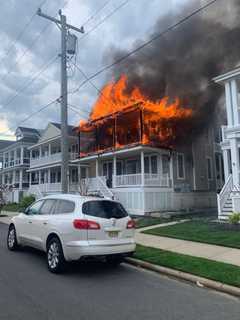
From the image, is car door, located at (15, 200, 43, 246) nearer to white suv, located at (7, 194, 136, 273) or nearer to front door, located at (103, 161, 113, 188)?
white suv, located at (7, 194, 136, 273)

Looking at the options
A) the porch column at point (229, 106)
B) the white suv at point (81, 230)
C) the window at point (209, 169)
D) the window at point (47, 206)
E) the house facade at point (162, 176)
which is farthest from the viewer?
the window at point (209, 169)

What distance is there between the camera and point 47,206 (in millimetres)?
8391

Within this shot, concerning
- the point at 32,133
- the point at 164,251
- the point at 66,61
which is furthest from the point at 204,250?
the point at 32,133

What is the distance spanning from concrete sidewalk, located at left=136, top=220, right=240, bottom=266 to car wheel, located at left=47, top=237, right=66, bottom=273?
378 cm

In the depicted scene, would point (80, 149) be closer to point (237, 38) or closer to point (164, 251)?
point (237, 38)

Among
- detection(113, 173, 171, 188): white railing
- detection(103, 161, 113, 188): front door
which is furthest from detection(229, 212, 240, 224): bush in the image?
detection(103, 161, 113, 188): front door

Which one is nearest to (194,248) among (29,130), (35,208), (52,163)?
(35,208)

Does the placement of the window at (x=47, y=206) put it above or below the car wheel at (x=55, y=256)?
above

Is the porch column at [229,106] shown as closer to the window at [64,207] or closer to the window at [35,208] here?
the window at [35,208]

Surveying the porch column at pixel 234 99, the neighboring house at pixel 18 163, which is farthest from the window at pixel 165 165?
the neighboring house at pixel 18 163

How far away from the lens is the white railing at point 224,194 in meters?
15.3

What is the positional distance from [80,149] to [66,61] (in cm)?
1313

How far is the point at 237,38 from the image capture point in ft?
67.8

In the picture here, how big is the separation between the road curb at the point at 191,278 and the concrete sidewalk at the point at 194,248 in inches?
59.2
